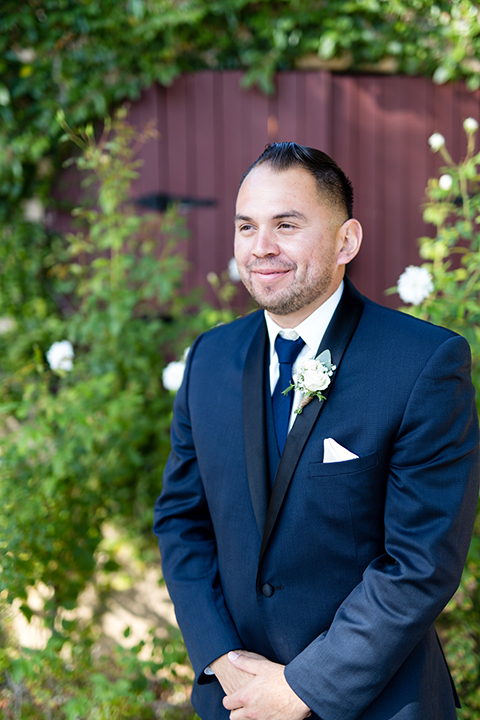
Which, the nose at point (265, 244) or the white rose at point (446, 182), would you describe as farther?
the white rose at point (446, 182)

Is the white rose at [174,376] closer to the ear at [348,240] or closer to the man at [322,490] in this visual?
the man at [322,490]

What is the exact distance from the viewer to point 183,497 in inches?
60.9

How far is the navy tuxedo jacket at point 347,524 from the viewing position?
1115 mm

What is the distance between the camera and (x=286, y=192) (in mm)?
1221

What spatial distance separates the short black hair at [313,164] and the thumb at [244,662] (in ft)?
3.81

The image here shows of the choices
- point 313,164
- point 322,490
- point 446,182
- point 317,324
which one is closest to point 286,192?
point 313,164

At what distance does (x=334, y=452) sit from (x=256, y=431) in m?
0.23

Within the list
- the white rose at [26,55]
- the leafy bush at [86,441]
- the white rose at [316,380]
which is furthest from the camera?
the white rose at [26,55]

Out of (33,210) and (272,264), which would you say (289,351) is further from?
(33,210)

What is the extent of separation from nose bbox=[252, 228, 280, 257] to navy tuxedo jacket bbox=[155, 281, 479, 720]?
0.24 m

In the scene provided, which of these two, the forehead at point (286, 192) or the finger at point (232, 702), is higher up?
the forehead at point (286, 192)

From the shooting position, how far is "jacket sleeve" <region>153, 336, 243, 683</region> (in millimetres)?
1353

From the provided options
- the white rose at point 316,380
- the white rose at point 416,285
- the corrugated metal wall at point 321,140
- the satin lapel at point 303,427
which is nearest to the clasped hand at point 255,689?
the satin lapel at point 303,427

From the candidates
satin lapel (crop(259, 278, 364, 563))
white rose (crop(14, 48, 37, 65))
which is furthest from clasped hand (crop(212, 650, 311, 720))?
white rose (crop(14, 48, 37, 65))
